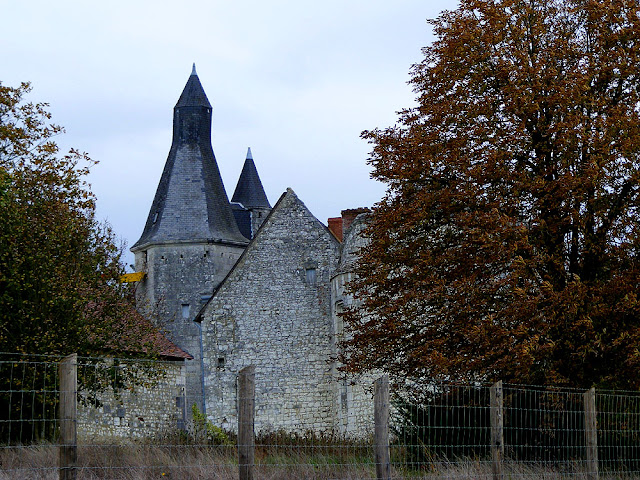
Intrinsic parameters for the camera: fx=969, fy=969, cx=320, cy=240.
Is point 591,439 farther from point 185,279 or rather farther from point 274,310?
point 185,279

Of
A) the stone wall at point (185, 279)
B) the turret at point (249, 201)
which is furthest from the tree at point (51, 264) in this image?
the turret at point (249, 201)

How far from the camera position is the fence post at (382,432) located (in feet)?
25.8

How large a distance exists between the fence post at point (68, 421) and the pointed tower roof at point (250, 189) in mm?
52985

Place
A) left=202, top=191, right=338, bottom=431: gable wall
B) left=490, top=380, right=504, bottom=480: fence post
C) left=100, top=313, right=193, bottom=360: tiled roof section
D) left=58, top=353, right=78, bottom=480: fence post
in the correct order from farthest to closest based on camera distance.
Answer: left=202, top=191, right=338, bottom=431: gable wall
left=100, top=313, right=193, bottom=360: tiled roof section
left=490, top=380, right=504, bottom=480: fence post
left=58, top=353, right=78, bottom=480: fence post

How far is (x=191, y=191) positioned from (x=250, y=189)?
10.5 meters

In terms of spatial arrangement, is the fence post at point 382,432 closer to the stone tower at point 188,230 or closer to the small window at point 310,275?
the small window at point 310,275

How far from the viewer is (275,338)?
3184cm

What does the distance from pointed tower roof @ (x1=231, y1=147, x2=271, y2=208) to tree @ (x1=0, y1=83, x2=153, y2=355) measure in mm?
37541

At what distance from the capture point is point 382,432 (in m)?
7.91

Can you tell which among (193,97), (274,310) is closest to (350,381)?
(274,310)

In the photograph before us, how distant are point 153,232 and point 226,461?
42.0 meters

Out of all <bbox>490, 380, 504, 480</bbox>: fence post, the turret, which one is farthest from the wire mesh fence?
the turret

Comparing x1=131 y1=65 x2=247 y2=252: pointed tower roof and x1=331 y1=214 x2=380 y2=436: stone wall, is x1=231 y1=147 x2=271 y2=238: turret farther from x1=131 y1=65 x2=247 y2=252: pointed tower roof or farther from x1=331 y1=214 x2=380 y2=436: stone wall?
x1=331 y1=214 x2=380 y2=436: stone wall

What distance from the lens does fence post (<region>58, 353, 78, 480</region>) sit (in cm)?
658
